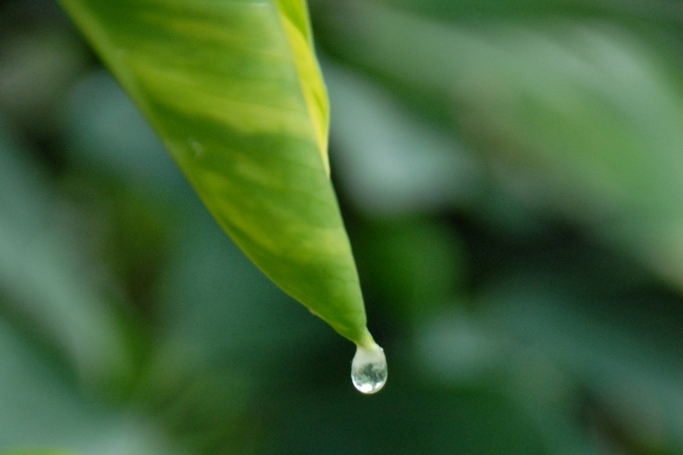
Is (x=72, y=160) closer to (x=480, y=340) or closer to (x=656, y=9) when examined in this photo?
(x=480, y=340)

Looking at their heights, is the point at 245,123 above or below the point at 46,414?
above

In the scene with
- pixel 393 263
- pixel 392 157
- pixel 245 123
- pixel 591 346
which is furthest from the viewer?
pixel 591 346

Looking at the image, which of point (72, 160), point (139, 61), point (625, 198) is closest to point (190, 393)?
point (72, 160)

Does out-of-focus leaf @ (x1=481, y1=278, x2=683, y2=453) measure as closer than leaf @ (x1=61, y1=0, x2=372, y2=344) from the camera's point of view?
No

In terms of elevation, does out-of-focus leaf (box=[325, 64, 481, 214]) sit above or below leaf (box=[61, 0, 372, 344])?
below

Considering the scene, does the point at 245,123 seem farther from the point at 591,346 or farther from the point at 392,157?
the point at 591,346

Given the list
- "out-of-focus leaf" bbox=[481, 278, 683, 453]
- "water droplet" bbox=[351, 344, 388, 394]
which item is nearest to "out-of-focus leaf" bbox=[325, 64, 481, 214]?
"out-of-focus leaf" bbox=[481, 278, 683, 453]

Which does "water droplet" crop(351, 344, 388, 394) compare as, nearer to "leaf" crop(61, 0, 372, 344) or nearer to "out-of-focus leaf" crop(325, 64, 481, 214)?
"leaf" crop(61, 0, 372, 344)

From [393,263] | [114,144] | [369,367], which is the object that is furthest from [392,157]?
[369,367]
